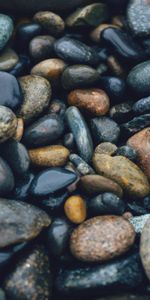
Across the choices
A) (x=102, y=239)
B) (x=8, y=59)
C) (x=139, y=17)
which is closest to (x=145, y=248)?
(x=102, y=239)

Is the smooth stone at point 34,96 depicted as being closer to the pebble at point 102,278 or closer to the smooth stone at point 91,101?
the smooth stone at point 91,101

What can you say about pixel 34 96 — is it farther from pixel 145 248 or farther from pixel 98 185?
pixel 145 248

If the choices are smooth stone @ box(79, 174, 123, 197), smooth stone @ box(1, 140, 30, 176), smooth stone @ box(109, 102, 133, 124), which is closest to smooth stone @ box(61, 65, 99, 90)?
smooth stone @ box(109, 102, 133, 124)

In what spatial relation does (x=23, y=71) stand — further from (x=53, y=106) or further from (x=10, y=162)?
(x=10, y=162)

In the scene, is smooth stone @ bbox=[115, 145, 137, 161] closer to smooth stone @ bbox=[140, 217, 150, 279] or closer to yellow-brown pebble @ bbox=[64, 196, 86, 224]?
yellow-brown pebble @ bbox=[64, 196, 86, 224]

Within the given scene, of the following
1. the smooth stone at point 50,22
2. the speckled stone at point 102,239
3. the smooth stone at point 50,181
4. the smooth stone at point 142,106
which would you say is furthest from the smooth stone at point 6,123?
the smooth stone at point 50,22

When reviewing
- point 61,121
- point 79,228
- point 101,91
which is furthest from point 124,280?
point 101,91
